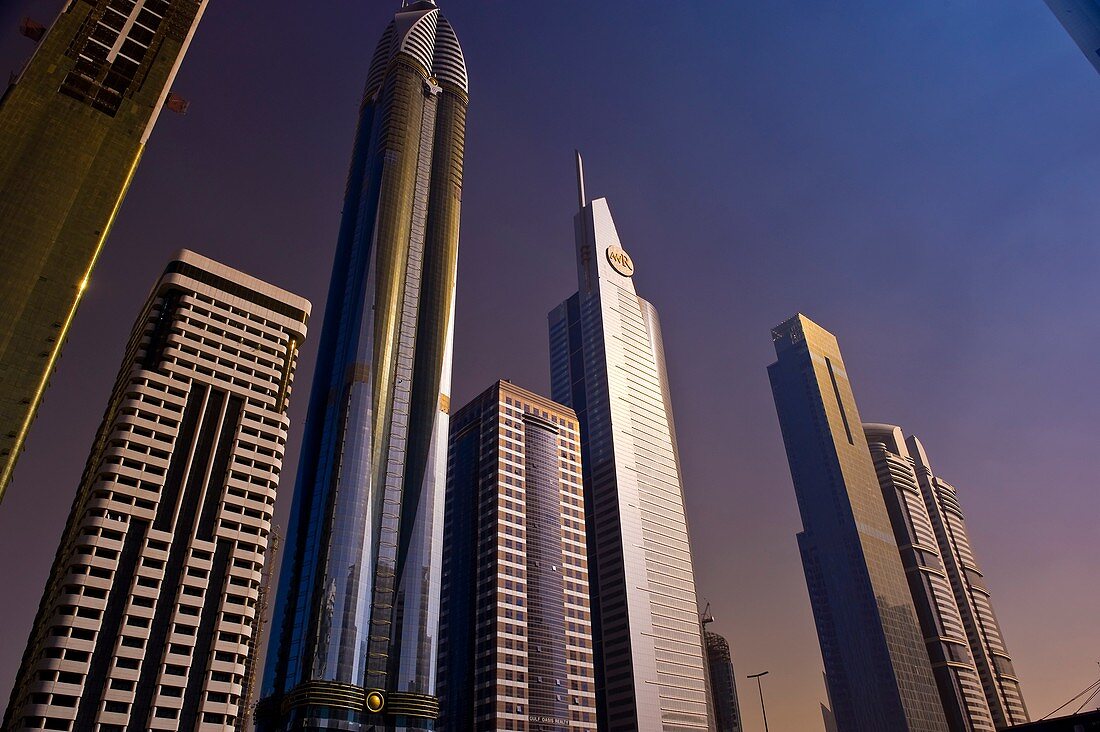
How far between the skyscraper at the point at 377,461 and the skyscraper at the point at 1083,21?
123m

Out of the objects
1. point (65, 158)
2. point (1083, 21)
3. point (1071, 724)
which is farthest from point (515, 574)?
point (1083, 21)

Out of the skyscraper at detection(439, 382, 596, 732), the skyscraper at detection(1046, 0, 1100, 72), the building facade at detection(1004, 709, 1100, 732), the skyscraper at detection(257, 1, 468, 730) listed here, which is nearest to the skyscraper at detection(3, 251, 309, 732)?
the skyscraper at detection(257, 1, 468, 730)

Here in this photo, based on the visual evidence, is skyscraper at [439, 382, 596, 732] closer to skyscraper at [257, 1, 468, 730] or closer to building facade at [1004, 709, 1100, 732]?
skyscraper at [257, 1, 468, 730]

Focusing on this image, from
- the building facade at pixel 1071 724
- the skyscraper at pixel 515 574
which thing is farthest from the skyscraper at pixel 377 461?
the building facade at pixel 1071 724

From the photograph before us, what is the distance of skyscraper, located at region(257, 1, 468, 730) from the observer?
126 m

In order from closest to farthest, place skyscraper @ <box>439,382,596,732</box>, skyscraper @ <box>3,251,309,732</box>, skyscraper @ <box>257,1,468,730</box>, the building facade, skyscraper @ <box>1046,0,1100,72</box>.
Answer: skyscraper @ <box>1046,0,1100,72</box>
the building facade
skyscraper @ <box>3,251,309,732</box>
skyscraper @ <box>257,1,468,730</box>
skyscraper @ <box>439,382,596,732</box>

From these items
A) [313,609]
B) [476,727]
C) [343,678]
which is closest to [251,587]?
[313,609]

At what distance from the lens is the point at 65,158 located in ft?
305

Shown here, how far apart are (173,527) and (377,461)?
4046 centimetres

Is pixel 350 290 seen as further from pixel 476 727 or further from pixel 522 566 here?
pixel 476 727

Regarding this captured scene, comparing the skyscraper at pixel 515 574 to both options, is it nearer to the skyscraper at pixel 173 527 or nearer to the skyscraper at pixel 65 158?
the skyscraper at pixel 173 527

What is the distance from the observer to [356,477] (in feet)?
464

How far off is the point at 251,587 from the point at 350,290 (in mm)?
67932

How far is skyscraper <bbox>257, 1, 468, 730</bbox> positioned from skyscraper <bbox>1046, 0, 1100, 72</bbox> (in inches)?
4839
